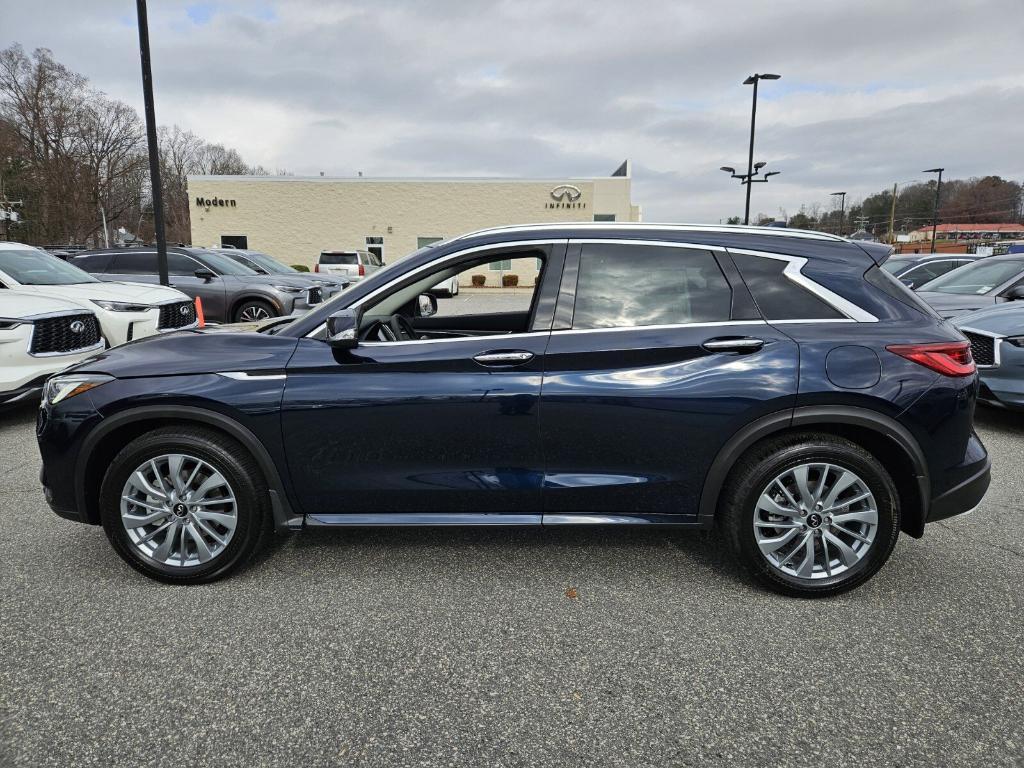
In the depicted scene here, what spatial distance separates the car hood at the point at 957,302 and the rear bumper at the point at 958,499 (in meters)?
5.27

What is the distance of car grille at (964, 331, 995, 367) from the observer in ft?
19.4

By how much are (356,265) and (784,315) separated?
73.4 feet

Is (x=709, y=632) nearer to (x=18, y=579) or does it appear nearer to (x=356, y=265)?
(x=18, y=579)

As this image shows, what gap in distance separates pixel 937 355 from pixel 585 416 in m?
1.62

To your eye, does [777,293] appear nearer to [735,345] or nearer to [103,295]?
[735,345]

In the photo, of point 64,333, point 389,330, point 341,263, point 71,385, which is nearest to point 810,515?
point 389,330

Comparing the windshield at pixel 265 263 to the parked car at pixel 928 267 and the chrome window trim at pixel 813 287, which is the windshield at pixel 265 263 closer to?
the parked car at pixel 928 267

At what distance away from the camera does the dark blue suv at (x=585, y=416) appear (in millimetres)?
2951

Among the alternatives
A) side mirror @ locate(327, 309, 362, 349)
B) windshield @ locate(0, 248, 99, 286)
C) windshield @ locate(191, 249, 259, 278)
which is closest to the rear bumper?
side mirror @ locate(327, 309, 362, 349)

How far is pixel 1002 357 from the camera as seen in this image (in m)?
5.84

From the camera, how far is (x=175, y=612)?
9.68 feet

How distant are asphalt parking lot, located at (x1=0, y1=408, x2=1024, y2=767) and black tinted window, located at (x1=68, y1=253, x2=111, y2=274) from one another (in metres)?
10.00

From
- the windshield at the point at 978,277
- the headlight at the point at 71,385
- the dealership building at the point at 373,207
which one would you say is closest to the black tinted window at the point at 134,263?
the headlight at the point at 71,385

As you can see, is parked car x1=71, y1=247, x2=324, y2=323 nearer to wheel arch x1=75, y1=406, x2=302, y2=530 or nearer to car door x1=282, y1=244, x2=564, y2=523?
wheel arch x1=75, y1=406, x2=302, y2=530
